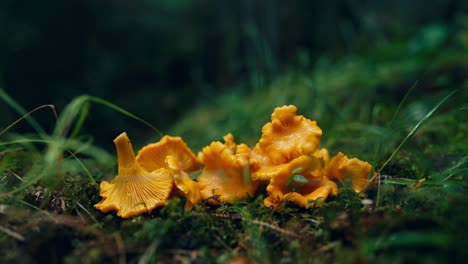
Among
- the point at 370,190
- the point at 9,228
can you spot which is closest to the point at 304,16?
the point at 370,190

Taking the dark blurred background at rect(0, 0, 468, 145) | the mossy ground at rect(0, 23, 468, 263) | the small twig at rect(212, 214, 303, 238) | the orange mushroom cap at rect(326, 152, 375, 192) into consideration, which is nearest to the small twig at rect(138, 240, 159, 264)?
the mossy ground at rect(0, 23, 468, 263)

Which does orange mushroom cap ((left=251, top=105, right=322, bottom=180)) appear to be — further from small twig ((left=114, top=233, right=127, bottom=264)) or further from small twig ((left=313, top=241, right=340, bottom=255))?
small twig ((left=114, top=233, right=127, bottom=264))

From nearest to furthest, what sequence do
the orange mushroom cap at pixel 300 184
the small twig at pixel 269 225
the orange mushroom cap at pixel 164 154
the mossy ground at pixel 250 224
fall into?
the mossy ground at pixel 250 224 < the small twig at pixel 269 225 < the orange mushroom cap at pixel 300 184 < the orange mushroom cap at pixel 164 154

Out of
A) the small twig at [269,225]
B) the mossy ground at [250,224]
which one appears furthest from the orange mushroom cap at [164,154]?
the small twig at [269,225]

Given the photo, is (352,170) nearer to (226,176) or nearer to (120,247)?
(226,176)

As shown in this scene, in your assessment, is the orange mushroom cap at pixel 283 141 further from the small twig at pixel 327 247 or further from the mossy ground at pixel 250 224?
the small twig at pixel 327 247

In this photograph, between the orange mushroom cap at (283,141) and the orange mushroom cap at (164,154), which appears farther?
the orange mushroom cap at (164,154)

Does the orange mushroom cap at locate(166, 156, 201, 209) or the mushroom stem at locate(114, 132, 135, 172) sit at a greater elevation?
the mushroom stem at locate(114, 132, 135, 172)
